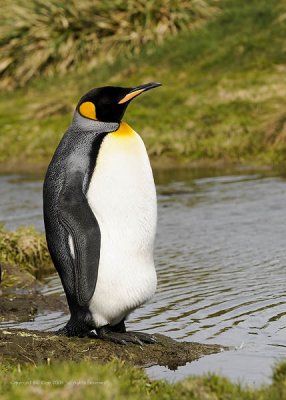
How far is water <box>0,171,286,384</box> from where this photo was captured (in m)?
6.20

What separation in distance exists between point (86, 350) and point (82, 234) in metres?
0.72

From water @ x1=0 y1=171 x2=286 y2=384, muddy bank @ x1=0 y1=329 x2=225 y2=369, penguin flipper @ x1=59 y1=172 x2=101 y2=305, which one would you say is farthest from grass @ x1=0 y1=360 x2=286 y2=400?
penguin flipper @ x1=59 y1=172 x2=101 y2=305

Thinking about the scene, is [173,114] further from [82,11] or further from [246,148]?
[82,11]

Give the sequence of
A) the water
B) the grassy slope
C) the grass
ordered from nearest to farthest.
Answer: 1. the grass
2. the water
3. the grassy slope

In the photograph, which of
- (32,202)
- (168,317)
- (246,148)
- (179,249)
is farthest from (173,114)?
(168,317)

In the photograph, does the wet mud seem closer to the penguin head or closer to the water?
the water

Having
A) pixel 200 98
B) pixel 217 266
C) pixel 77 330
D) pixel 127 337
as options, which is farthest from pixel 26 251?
pixel 200 98

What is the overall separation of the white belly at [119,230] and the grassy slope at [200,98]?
8.50 meters

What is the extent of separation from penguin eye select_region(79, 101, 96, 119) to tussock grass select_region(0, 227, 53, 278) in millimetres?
3040

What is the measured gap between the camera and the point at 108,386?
4293 millimetres

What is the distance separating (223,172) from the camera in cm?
1452

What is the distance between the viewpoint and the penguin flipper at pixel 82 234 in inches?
244

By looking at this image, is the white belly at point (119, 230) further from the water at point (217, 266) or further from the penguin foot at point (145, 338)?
the water at point (217, 266)

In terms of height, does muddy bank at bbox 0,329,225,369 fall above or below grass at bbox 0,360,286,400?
below
